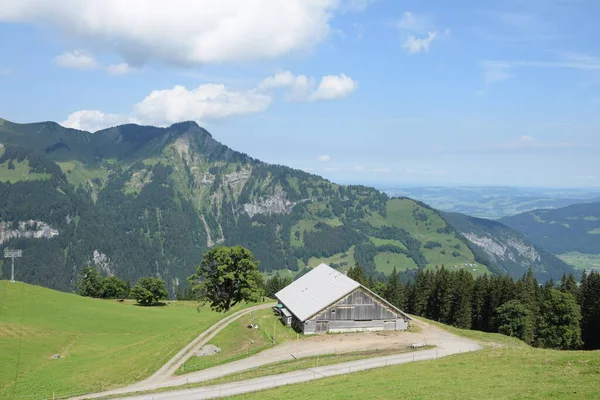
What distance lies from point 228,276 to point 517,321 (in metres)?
59.1

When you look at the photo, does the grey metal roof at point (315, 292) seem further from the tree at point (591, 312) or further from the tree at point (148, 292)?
the tree at point (148, 292)

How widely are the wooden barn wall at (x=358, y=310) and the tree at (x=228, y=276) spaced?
2583 cm

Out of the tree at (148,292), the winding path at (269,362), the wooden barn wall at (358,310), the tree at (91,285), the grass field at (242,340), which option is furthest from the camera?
the tree at (91,285)

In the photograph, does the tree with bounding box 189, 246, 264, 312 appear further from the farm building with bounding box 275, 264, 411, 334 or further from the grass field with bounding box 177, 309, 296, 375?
the farm building with bounding box 275, 264, 411, 334

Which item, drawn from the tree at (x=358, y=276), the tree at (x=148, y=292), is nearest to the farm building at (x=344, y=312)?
the tree at (x=358, y=276)

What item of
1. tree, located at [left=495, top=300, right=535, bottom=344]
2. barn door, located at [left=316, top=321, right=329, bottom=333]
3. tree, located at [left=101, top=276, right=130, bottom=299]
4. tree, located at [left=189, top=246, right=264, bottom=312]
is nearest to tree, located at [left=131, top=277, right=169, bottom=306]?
tree, located at [left=101, top=276, right=130, bottom=299]

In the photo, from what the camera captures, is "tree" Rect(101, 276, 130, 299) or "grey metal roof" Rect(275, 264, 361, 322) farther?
"tree" Rect(101, 276, 130, 299)

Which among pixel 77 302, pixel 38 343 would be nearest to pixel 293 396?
pixel 38 343

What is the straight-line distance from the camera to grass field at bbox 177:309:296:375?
57.6 meters

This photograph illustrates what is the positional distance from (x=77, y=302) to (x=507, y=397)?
381 ft

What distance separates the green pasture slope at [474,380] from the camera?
3188 centimetres

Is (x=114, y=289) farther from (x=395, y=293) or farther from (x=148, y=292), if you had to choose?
(x=395, y=293)

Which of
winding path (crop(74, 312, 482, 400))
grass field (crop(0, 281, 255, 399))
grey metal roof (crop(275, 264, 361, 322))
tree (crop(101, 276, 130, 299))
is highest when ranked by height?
grey metal roof (crop(275, 264, 361, 322))

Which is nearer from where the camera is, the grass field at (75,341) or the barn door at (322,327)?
the grass field at (75,341)
